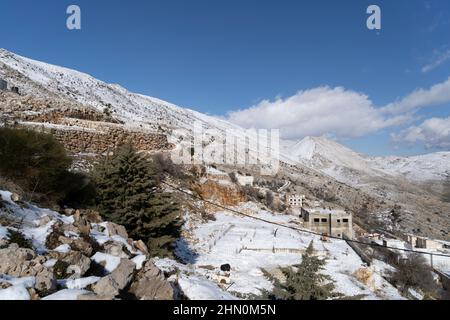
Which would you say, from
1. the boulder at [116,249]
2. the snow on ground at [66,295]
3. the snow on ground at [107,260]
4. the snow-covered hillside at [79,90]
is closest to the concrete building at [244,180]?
the snow-covered hillside at [79,90]

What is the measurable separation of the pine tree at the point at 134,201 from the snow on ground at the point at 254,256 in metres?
A: 1.57

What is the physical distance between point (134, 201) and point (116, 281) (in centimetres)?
600

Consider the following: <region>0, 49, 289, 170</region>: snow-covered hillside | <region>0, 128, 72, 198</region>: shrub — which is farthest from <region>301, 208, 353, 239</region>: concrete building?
<region>0, 128, 72, 198</region>: shrub

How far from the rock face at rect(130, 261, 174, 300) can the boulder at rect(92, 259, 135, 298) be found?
189mm

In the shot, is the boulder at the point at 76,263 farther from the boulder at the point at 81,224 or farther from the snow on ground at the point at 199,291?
the snow on ground at the point at 199,291

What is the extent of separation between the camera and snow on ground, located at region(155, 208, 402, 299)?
14.2 meters

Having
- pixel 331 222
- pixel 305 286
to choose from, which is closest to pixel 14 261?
pixel 305 286

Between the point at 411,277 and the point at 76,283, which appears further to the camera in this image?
the point at 411,277

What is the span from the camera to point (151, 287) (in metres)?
6.18

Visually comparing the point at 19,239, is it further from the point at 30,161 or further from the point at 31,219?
the point at 30,161

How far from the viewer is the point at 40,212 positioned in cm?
816

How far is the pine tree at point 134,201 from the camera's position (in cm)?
1166
